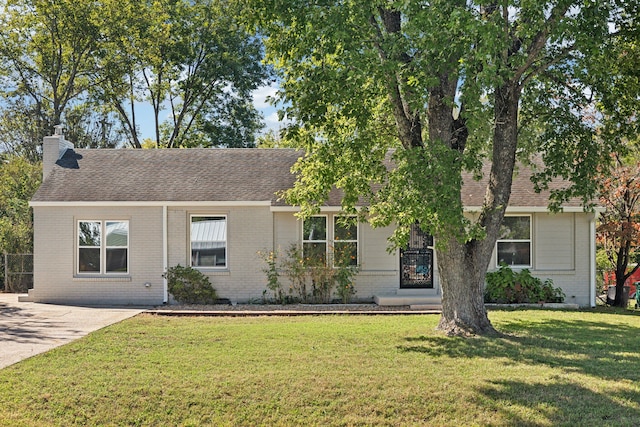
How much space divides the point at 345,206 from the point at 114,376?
18.0 feet

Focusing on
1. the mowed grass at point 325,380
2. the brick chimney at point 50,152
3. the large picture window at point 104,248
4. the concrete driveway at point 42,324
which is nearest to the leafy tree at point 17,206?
the brick chimney at point 50,152

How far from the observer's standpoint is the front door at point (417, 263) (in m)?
18.9

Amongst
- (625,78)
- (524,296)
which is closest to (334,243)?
(524,296)

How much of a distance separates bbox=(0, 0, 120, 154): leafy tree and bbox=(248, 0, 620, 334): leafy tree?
2302 cm

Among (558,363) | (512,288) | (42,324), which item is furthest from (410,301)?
(42,324)

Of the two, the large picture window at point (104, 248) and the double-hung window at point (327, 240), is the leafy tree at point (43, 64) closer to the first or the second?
the large picture window at point (104, 248)

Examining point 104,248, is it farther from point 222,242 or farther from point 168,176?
point 222,242

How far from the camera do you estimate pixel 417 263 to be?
19.0 metres

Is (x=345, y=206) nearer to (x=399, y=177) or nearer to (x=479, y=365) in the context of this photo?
(x=399, y=177)

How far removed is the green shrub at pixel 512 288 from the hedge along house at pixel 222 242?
68 cm

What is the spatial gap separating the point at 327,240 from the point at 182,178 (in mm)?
4990

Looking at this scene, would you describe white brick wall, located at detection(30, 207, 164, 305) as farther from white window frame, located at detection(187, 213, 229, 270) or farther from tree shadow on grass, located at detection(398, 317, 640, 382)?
tree shadow on grass, located at detection(398, 317, 640, 382)

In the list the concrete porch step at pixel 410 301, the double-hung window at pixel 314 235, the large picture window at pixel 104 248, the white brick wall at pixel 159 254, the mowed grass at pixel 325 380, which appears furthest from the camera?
the large picture window at pixel 104 248

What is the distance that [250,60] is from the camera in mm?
36781
